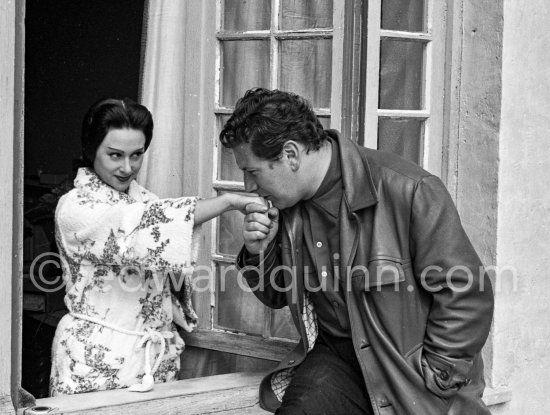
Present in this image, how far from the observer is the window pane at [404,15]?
3770mm

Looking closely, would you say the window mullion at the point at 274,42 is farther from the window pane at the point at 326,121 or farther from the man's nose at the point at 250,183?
the man's nose at the point at 250,183

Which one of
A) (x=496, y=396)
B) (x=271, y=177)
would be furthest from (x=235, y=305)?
(x=496, y=396)

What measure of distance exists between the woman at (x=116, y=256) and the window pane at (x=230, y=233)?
1.29 feet

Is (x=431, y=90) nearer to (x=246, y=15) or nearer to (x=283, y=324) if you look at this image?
(x=246, y=15)

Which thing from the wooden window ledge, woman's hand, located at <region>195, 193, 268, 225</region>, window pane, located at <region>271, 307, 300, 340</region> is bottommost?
the wooden window ledge

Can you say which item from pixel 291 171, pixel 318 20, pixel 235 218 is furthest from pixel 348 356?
pixel 318 20

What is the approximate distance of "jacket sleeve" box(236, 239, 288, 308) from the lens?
10.6 ft

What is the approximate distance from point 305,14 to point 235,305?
1193 mm

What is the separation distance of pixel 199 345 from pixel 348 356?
92cm

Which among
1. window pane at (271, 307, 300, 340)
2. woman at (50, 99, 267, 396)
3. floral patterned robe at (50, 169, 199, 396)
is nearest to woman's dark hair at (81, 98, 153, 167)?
woman at (50, 99, 267, 396)

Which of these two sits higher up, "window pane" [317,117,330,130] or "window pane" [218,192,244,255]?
"window pane" [317,117,330,130]

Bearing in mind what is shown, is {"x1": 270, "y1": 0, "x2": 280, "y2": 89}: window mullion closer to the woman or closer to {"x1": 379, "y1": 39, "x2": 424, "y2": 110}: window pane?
{"x1": 379, "y1": 39, "x2": 424, "y2": 110}: window pane

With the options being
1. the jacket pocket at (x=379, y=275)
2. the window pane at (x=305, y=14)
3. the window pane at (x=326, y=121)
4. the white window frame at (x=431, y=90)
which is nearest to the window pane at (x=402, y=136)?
the white window frame at (x=431, y=90)

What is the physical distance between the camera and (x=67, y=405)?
313 centimetres
